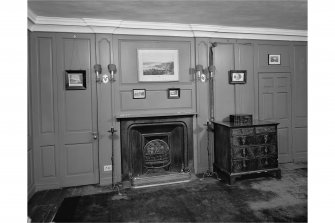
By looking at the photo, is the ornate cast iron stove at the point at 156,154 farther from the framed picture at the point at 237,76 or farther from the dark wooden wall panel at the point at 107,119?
the framed picture at the point at 237,76

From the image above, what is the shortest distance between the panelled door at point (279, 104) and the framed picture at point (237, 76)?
1.24 feet

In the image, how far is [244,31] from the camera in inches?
187

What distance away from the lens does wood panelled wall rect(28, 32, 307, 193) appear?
4.03 meters

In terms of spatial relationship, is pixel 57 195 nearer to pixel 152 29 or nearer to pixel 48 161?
pixel 48 161

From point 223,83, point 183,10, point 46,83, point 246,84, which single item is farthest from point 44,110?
point 246,84

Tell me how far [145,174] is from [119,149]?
678mm

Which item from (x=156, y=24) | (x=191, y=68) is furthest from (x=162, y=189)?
(x=156, y=24)

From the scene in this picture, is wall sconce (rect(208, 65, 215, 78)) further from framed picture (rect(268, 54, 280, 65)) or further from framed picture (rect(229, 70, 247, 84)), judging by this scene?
framed picture (rect(268, 54, 280, 65))

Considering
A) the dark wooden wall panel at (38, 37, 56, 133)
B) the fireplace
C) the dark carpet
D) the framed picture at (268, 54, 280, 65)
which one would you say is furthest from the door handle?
the framed picture at (268, 54, 280, 65)

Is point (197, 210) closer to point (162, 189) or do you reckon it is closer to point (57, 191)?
point (162, 189)

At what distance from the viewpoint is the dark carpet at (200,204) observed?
10.1ft

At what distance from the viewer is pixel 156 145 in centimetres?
452

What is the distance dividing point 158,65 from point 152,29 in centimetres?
65

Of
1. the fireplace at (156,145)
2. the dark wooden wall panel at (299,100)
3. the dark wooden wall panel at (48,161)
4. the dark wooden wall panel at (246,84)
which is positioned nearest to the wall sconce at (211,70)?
Result: the dark wooden wall panel at (246,84)
